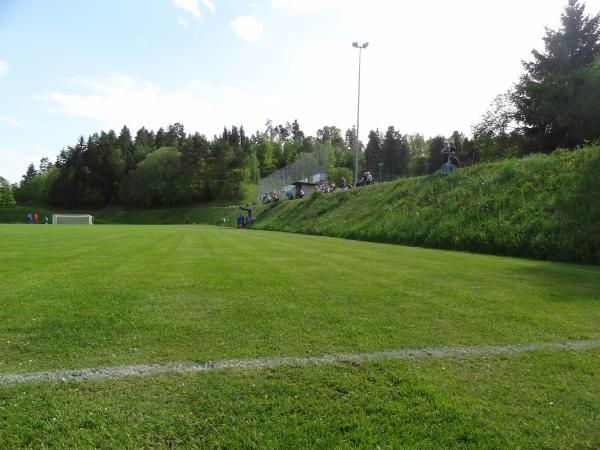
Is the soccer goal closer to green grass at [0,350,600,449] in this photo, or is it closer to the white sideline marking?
the white sideline marking

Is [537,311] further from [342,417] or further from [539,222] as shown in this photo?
[539,222]

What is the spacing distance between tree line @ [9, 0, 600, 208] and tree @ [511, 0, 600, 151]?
0.32 ft

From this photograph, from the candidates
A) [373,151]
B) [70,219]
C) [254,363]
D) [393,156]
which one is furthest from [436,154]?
[254,363]

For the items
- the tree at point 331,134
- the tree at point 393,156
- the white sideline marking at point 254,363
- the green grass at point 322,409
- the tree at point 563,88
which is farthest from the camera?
the tree at point 331,134

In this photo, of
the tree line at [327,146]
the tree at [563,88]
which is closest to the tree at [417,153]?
the tree line at [327,146]

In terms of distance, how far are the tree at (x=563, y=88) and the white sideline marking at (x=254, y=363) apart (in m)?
44.4

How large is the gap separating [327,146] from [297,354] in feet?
385

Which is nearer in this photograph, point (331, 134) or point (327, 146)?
point (327, 146)

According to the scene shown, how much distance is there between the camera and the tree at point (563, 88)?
40.9 meters

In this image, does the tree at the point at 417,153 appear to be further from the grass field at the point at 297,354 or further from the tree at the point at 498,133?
the grass field at the point at 297,354

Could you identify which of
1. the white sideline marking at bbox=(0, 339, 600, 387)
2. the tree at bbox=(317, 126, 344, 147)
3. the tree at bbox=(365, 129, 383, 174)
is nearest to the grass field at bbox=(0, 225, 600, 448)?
the white sideline marking at bbox=(0, 339, 600, 387)

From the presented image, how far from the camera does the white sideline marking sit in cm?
401

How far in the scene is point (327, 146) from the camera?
119375mm

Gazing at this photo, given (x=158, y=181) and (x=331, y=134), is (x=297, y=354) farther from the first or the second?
(x=331, y=134)
